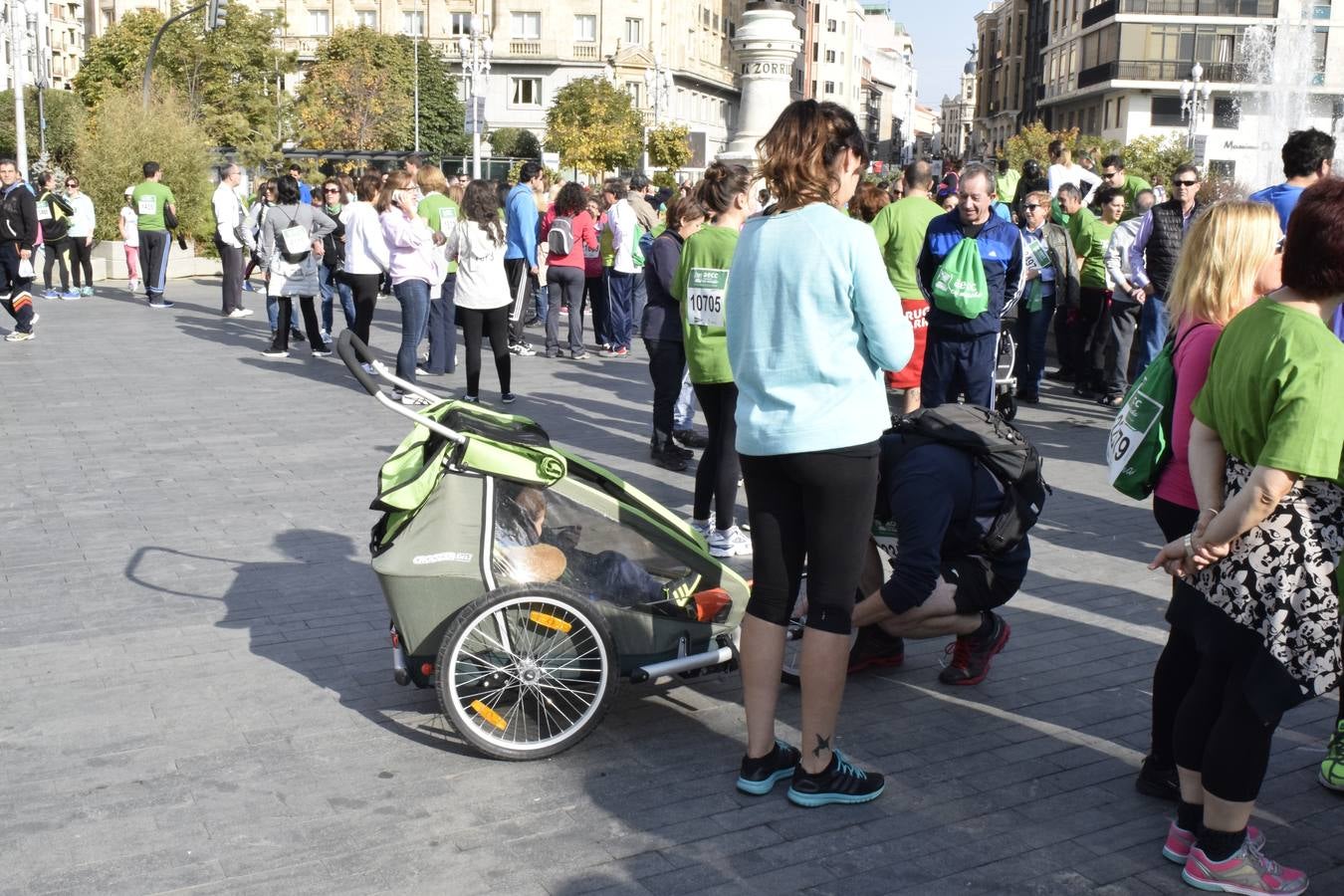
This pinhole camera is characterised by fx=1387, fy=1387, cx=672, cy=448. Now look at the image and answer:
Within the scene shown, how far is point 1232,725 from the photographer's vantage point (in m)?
3.56

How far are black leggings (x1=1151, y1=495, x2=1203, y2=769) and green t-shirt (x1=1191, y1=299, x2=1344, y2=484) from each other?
64 centimetres

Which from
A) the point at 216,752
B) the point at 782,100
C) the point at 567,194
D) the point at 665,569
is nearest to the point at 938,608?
the point at 665,569

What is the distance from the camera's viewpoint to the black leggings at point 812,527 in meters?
3.97

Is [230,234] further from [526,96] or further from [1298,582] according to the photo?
[526,96]

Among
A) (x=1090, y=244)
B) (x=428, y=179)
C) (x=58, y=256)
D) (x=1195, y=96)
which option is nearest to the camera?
(x=1090, y=244)

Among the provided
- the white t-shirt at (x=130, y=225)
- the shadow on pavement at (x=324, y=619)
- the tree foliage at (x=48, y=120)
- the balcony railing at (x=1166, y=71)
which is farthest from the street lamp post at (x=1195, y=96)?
the shadow on pavement at (x=324, y=619)

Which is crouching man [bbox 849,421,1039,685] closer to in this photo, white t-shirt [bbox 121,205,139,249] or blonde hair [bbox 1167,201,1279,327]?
blonde hair [bbox 1167,201,1279,327]

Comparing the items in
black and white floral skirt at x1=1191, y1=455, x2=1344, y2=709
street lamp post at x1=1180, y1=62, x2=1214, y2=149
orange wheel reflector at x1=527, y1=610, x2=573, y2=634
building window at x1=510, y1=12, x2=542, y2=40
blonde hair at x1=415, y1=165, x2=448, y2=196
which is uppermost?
building window at x1=510, y1=12, x2=542, y2=40

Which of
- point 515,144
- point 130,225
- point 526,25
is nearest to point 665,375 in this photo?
point 130,225

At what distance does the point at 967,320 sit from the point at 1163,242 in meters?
3.14

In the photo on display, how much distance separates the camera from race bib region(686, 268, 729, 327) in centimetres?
716

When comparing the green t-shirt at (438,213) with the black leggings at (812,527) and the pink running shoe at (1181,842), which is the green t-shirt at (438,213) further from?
the pink running shoe at (1181,842)

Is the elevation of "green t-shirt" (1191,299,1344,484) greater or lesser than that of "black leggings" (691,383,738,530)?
greater

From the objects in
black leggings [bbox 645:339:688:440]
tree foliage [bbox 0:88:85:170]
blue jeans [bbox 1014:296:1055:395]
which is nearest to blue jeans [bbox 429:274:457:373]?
black leggings [bbox 645:339:688:440]
